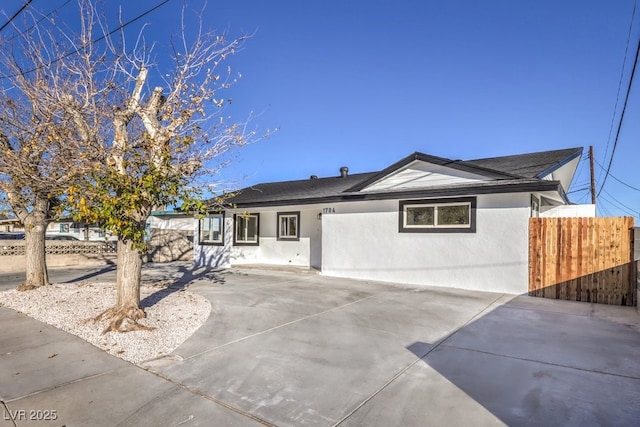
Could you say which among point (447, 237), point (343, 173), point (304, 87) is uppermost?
point (304, 87)

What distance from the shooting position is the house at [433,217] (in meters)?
8.62

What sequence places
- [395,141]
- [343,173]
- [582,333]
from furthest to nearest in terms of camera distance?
[395,141] < [343,173] < [582,333]

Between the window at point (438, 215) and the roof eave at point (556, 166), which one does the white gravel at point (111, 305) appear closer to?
the window at point (438, 215)

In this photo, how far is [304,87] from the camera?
1320 centimetres

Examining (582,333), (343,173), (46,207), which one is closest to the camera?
(582,333)

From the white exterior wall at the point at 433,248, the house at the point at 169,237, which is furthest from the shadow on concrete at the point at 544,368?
the house at the point at 169,237

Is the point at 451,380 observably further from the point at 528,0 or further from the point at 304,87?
the point at 304,87

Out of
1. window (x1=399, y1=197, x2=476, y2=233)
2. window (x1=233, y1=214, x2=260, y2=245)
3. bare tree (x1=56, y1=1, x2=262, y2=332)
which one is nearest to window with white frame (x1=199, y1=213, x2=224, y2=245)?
window (x1=233, y1=214, x2=260, y2=245)

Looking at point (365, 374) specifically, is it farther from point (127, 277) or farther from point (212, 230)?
point (212, 230)

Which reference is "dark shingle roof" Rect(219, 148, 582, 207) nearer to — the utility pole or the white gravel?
the white gravel

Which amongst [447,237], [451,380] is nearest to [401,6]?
[447,237]

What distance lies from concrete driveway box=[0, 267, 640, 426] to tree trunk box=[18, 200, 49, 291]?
9.55ft

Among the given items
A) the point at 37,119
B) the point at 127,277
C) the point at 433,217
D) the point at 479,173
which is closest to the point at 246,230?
the point at 433,217

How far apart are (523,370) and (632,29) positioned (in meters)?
6.66
